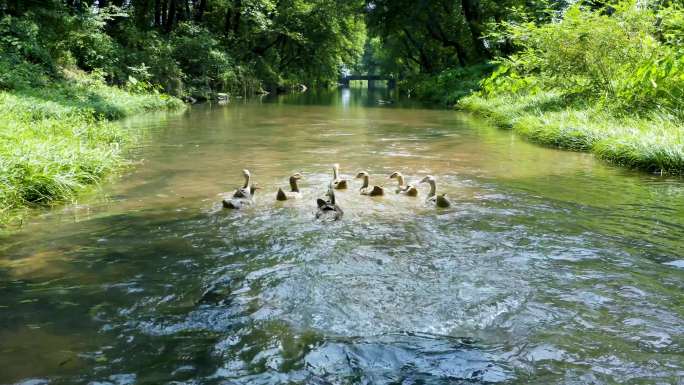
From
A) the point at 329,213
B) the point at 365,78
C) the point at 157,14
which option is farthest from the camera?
the point at 365,78

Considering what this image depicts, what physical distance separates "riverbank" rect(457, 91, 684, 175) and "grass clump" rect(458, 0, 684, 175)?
18 millimetres

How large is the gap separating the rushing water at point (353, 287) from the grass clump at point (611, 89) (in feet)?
6.21

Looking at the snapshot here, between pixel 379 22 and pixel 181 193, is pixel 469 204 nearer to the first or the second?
pixel 181 193

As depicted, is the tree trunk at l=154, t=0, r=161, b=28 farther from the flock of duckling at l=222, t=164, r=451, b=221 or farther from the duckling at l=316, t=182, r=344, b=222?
the duckling at l=316, t=182, r=344, b=222

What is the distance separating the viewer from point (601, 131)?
41.8 ft

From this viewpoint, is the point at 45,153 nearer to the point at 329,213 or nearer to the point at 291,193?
the point at 291,193

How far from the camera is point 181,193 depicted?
8.52m

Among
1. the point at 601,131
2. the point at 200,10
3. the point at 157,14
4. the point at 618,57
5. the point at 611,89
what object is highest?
the point at 200,10

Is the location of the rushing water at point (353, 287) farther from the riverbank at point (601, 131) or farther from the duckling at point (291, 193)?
the riverbank at point (601, 131)

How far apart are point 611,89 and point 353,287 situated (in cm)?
1359

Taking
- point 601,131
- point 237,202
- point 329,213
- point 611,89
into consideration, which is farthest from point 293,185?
point 611,89

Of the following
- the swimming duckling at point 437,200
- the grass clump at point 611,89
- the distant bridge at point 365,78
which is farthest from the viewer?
the distant bridge at point 365,78

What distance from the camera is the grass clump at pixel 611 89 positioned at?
1105 cm

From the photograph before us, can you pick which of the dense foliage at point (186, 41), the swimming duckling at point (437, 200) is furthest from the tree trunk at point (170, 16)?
the swimming duckling at point (437, 200)
